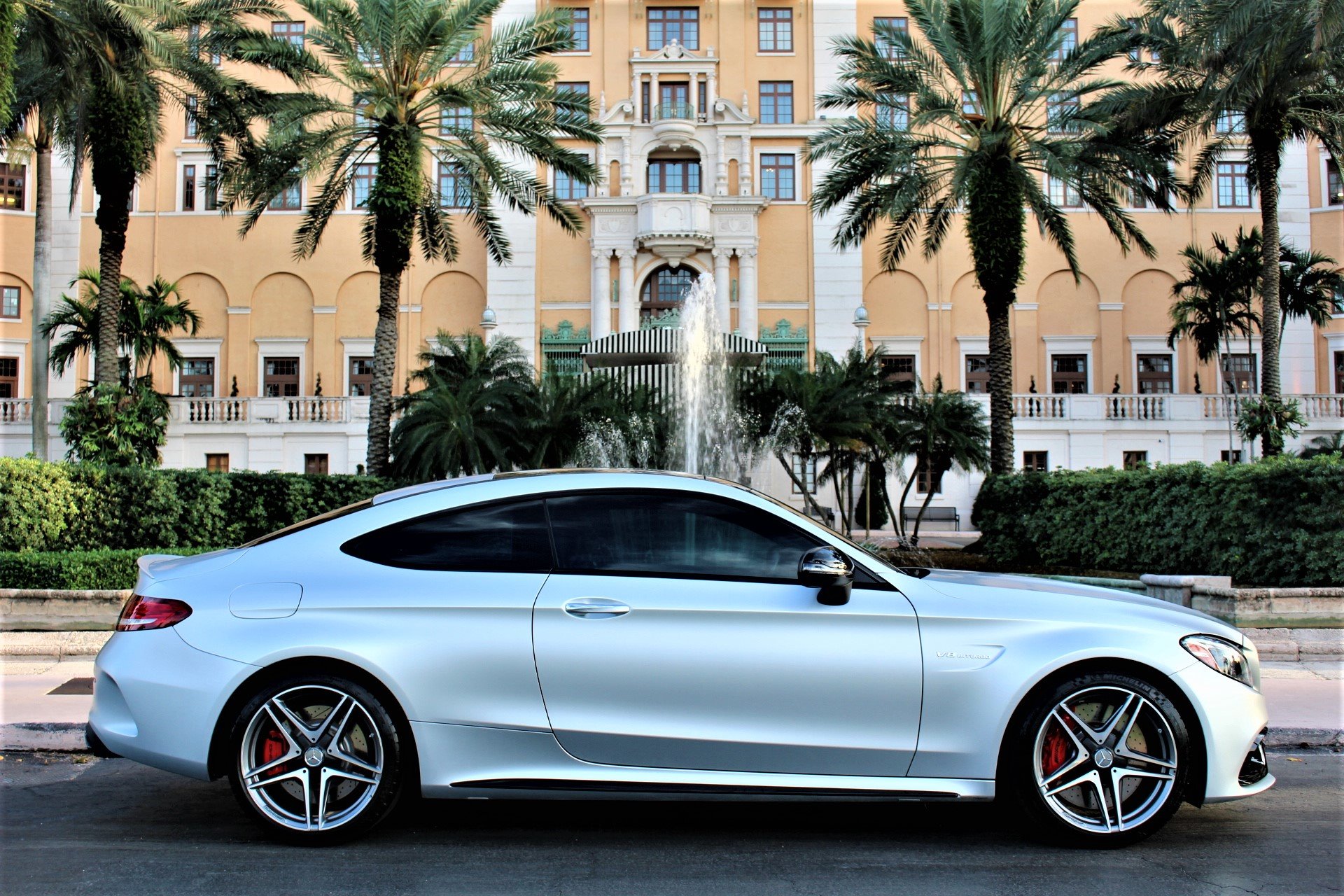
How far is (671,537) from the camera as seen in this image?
4.87 meters

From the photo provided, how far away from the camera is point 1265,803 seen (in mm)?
5582

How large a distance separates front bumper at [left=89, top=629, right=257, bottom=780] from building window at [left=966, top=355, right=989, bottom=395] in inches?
1478

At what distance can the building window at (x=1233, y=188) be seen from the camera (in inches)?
1601

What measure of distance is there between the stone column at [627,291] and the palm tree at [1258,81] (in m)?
18.8

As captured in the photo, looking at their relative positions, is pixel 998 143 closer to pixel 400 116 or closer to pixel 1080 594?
pixel 400 116

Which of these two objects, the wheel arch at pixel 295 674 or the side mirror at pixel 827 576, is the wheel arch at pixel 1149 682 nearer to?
the side mirror at pixel 827 576

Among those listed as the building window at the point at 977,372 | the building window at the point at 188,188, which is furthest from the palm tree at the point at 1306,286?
the building window at the point at 188,188

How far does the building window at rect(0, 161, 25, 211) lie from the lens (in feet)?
133

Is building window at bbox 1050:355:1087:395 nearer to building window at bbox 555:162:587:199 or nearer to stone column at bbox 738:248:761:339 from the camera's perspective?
stone column at bbox 738:248:761:339

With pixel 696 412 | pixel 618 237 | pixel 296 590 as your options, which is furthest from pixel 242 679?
pixel 618 237

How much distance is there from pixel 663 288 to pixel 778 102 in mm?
8562

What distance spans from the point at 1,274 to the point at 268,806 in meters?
43.0

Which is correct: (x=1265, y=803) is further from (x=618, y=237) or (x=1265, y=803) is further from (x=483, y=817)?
(x=618, y=237)

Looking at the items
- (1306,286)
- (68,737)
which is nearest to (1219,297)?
(1306,286)
